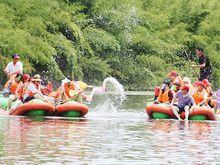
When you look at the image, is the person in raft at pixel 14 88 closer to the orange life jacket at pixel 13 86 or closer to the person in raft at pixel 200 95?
the orange life jacket at pixel 13 86

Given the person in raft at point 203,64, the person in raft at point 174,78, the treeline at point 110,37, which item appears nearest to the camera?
the person in raft at point 174,78

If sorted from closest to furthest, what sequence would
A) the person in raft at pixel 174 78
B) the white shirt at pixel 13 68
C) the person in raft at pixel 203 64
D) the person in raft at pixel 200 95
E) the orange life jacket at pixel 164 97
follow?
A: the person in raft at pixel 200 95, the orange life jacket at pixel 164 97, the person in raft at pixel 174 78, the person in raft at pixel 203 64, the white shirt at pixel 13 68

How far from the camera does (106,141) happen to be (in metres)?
16.7

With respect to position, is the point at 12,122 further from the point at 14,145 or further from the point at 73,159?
the point at 73,159

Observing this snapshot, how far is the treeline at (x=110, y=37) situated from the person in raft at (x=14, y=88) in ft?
41.7

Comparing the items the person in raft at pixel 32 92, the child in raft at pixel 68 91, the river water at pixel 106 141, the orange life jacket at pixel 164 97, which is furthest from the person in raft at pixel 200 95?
the person in raft at pixel 32 92

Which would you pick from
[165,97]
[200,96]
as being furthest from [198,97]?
[165,97]

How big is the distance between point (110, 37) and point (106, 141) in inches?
1292

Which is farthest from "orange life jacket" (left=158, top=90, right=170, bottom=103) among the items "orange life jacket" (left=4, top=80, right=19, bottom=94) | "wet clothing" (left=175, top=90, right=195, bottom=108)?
"orange life jacket" (left=4, top=80, right=19, bottom=94)

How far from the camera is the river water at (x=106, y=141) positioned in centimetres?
1383

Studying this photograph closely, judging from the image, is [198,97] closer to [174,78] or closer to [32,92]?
[174,78]

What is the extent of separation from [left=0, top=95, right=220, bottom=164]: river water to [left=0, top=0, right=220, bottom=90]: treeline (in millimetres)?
17348

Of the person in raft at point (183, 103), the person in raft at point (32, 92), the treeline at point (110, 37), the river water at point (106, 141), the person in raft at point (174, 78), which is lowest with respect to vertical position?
the river water at point (106, 141)

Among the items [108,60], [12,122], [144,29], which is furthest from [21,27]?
[12,122]
